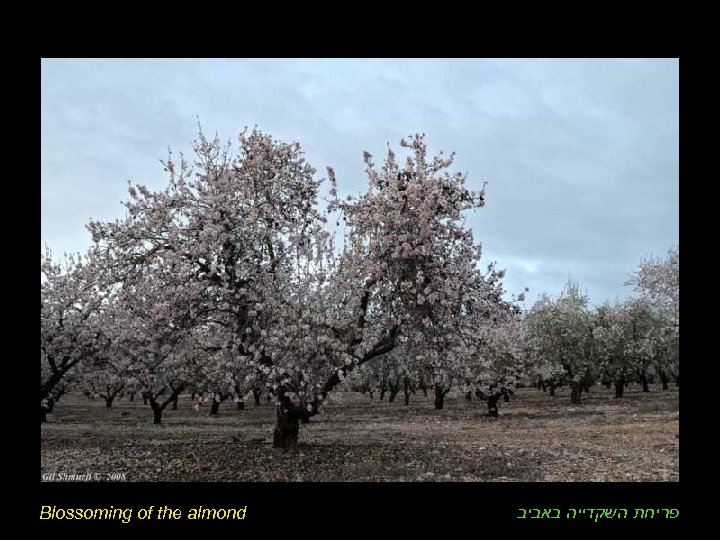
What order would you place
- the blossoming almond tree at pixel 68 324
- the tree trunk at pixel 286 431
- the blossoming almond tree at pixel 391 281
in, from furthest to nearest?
the blossoming almond tree at pixel 68 324, the tree trunk at pixel 286 431, the blossoming almond tree at pixel 391 281

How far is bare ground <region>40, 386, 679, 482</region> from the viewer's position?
18547mm

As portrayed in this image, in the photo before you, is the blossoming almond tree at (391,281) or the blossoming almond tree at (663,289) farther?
the blossoming almond tree at (663,289)

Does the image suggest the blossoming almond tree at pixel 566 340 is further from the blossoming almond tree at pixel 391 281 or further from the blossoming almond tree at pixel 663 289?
the blossoming almond tree at pixel 391 281

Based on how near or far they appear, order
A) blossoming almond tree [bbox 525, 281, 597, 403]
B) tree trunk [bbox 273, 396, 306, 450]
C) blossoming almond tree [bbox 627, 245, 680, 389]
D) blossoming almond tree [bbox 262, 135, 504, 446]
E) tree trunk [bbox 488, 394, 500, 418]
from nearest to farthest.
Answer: blossoming almond tree [bbox 262, 135, 504, 446] < tree trunk [bbox 273, 396, 306, 450] < blossoming almond tree [bbox 627, 245, 680, 389] < tree trunk [bbox 488, 394, 500, 418] < blossoming almond tree [bbox 525, 281, 597, 403]

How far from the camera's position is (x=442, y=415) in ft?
154

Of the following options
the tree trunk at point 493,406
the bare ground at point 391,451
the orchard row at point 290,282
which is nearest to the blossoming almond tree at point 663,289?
the bare ground at point 391,451

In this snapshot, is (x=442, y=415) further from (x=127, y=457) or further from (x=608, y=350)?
(x=127, y=457)

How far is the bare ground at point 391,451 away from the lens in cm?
1855

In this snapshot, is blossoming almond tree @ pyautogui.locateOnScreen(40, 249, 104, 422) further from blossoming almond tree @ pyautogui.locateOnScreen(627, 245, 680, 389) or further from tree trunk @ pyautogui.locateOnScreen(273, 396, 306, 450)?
blossoming almond tree @ pyautogui.locateOnScreen(627, 245, 680, 389)

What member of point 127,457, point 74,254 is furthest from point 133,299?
point 74,254

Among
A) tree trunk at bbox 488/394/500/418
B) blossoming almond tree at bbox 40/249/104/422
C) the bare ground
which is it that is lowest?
tree trunk at bbox 488/394/500/418

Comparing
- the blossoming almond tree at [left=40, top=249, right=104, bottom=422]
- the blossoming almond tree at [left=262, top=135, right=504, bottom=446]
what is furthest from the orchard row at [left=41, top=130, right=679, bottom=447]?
the blossoming almond tree at [left=40, top=249, right=104, bottom=422]
